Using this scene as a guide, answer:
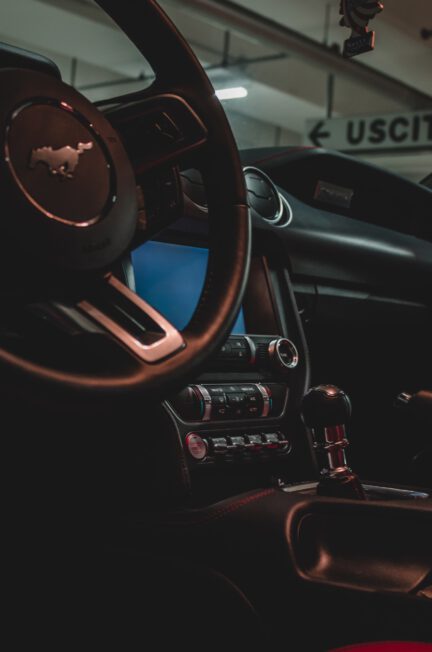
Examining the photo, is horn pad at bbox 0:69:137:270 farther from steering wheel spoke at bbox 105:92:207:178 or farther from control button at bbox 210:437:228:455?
control button at bbox 210:437:228:455

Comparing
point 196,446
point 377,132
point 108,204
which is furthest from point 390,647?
point 377,132

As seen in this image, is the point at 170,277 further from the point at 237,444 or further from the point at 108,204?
the point at 108,204

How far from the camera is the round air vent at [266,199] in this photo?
1481 millimetres

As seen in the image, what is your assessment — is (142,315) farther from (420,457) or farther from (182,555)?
(420,457)

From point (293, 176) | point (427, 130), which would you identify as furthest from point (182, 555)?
point (427, 130)

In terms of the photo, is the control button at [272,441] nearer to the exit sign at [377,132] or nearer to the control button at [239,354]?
the control button at [239,354]

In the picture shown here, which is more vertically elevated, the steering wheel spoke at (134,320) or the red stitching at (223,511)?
the steering wheel spoke at (134,320)

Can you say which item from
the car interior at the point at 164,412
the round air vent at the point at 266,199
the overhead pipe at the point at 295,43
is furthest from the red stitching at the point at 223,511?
the overhead pipe at the point at 295,43

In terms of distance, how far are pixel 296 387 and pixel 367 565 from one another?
0.39 m

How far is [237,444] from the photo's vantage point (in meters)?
1.10

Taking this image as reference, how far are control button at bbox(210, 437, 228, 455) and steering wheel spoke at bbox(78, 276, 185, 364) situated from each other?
33 cm

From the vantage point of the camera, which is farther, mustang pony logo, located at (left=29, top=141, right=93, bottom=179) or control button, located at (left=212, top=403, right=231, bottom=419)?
control button, located at (left=212, top=403, right=231, bottom=419)

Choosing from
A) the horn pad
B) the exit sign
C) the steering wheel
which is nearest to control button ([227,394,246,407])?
the steering wheel

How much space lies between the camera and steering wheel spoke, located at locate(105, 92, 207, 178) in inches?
32.8
